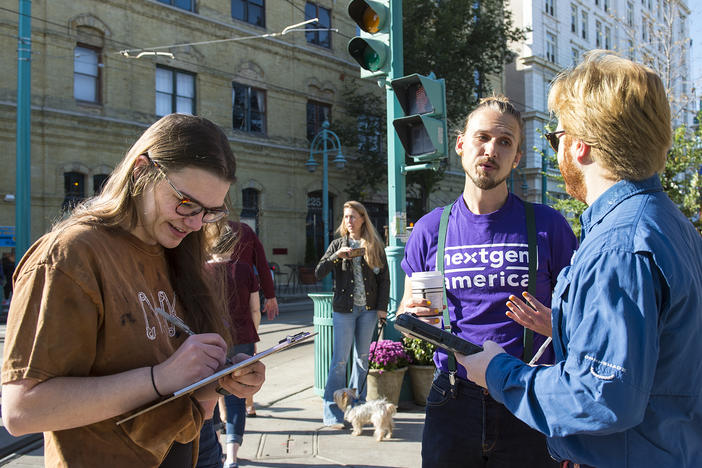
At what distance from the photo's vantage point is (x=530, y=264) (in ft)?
8.25

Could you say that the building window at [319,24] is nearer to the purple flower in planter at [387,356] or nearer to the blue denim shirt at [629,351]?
the purple flower in planter at [387,356]

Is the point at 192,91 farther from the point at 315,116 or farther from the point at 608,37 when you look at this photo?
the point at 608,37

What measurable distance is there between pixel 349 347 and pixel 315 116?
19.3m

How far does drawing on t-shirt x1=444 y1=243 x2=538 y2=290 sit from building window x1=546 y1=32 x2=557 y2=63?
4179 cm

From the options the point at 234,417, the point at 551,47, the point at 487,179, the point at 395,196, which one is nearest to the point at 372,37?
the point at 395,196

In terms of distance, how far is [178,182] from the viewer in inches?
67.9

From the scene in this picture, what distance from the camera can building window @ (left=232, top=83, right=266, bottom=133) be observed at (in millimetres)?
20969

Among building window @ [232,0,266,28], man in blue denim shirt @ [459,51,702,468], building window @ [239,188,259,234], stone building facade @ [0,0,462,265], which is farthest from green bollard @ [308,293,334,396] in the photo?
building window @ [232,0,266,28]

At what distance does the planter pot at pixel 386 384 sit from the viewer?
18.2ft

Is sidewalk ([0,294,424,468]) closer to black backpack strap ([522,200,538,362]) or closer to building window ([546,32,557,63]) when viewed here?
black backpack strap ([522,200,538,362])

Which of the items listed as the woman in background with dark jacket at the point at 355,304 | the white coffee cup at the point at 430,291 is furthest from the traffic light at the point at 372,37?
the white coffee cup at the point at 430,291

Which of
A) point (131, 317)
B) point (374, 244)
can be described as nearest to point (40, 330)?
point (131, 317)

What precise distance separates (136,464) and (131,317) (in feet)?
1.32

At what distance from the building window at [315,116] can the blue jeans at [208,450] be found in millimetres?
21743
